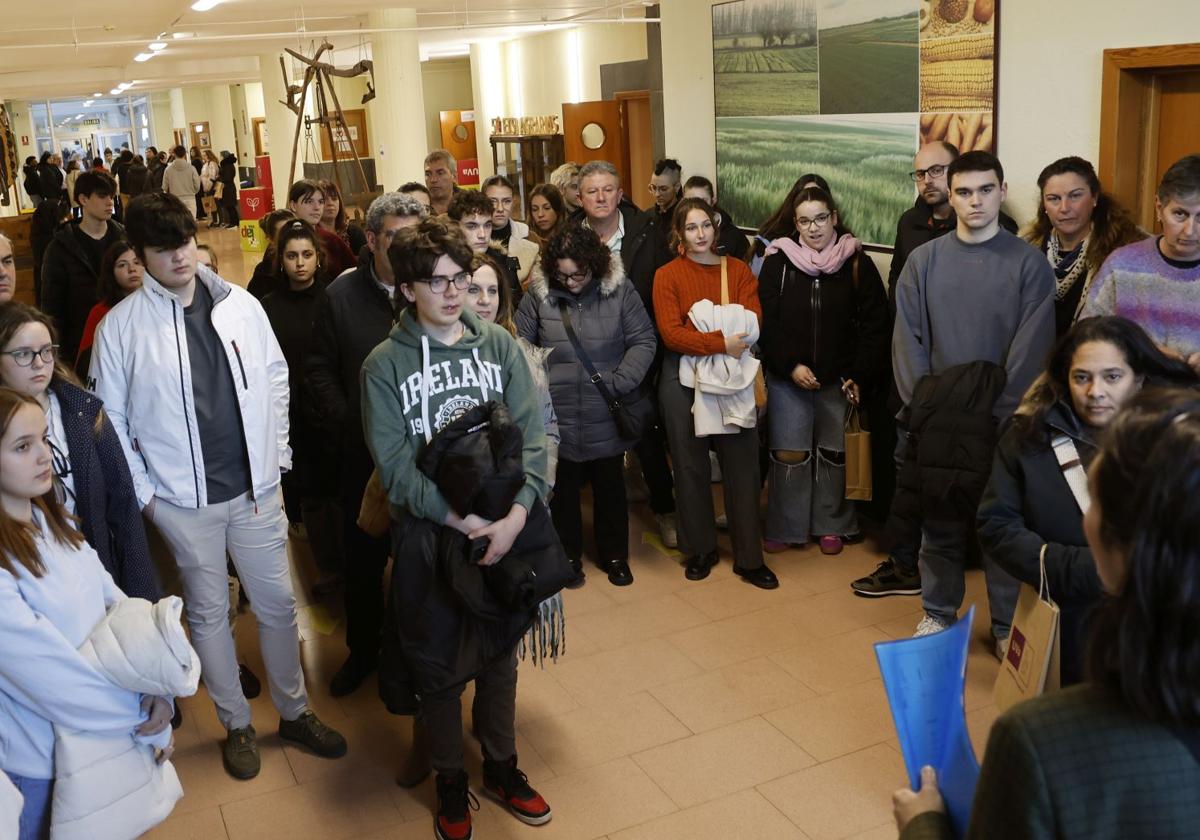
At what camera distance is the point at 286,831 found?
10.8ft

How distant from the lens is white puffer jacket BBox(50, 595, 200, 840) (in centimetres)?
233

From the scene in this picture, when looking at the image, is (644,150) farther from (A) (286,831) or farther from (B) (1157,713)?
(B) (1157,713)

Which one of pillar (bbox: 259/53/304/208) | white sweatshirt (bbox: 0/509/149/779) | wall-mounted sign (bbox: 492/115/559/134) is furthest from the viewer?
pillar (bbox: 259/53/304/208)

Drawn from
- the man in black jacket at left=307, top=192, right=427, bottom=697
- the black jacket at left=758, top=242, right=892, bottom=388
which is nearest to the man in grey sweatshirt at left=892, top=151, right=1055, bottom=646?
the black jacket at left=758, top=242, right=892, bottom=388

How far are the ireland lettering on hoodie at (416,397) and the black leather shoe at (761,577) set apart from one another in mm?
1868

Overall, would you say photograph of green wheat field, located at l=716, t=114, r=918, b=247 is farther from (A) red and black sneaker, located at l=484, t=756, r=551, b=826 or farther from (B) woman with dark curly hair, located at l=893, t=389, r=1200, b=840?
(B) woman with dark curly hair, located at l=893, t=389, r=1200, b=840

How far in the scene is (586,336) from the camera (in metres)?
4.71

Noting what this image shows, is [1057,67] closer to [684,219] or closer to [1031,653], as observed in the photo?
[684,219]

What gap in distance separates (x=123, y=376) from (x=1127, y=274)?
10.2 ft

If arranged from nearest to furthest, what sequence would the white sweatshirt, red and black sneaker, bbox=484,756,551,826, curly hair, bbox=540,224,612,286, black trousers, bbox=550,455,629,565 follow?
1. the white sweatshirt
2. red and black sneaker, bbox=484,756,551,826
3. curly hair, bbox=540,224,612,286
4. black trousers, bbox=550,455,629,565

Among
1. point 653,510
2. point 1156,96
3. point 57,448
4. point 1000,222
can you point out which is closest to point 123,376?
point 57,448

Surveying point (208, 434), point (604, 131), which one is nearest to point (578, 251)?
point (208, 434)

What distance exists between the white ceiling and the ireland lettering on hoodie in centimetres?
926

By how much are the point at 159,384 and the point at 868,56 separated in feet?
12.5
